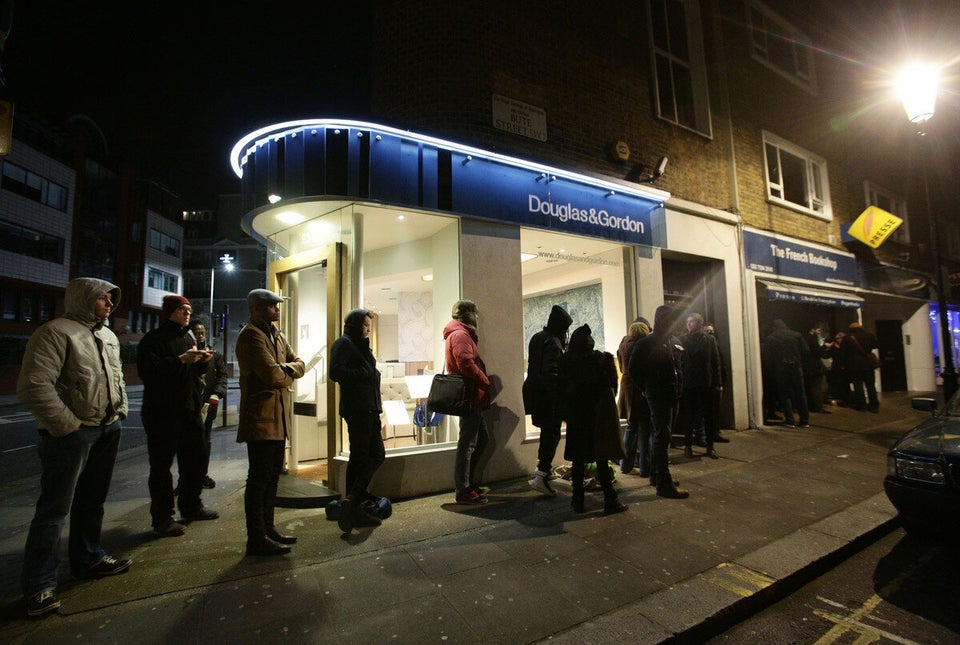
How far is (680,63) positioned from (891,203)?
10900mm

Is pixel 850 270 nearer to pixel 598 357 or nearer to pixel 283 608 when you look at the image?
pixel 598 357

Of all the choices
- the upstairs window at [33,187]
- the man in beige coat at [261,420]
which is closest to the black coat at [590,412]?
the man in beige coat at [261,420]

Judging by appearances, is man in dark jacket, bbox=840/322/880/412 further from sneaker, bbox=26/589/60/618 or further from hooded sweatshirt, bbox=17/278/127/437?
sneaker, bbox=26/589/60/618

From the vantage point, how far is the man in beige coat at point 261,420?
11.7 feet

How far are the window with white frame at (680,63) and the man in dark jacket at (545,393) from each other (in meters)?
6.14

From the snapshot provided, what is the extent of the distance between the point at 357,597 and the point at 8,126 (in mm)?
5574

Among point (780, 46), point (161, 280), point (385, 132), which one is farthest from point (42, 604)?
point (161, 280)

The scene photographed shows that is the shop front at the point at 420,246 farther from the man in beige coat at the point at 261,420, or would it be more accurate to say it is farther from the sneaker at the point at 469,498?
the man in beige coat at the point at 261,420

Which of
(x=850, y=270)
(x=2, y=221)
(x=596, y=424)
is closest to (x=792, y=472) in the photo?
(x=596, y=424)

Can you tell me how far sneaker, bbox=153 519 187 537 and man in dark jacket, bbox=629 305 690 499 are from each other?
476 centimetres

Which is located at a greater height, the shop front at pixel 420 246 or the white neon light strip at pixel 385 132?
the white neon light strip at pixel 385 132

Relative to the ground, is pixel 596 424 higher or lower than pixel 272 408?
lower

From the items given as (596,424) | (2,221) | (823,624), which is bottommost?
(823,624)

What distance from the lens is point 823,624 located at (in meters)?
2.80
